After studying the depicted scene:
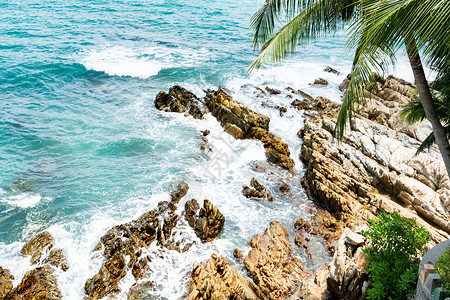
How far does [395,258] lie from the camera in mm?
7035

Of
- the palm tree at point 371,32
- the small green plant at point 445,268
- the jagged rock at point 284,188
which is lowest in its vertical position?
the jagged rock at point 284,188

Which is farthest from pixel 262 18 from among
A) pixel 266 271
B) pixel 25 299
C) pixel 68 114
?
pixel 68 114

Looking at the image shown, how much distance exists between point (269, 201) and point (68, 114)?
1554cm

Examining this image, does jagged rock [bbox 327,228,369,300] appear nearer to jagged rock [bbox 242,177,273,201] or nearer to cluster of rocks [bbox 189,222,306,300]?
cluster of rocks [bbox 189,222,306,300]

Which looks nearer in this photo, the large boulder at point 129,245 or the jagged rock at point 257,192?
the large boulder at point 129,245

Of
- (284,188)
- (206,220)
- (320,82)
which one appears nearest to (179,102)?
(284,188)

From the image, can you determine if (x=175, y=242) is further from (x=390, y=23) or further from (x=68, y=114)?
(x=68, y=114)

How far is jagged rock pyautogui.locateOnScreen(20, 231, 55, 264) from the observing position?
1150 cm

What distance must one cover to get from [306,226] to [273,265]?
2.84 m

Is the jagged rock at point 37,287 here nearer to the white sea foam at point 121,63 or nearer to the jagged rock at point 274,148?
the jagged rock at point 274,148

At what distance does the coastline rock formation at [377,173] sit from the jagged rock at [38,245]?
11852 millimetres

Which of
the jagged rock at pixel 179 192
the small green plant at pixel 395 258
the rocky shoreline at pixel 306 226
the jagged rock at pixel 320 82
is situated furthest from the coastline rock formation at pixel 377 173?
the jagged rock at pixel 320 82

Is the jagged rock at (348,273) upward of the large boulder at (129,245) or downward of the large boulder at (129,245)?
upward

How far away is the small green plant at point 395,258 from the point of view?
6.76m
